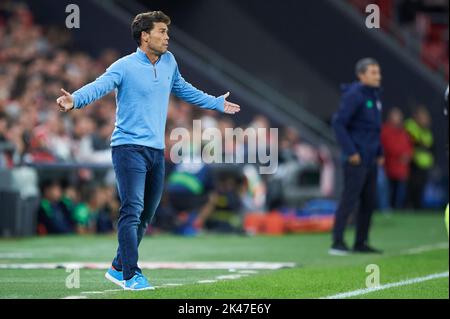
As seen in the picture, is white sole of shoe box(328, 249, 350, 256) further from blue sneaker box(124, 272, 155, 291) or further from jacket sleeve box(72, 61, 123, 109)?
jacket sleeve box(72, 61, 123, 109)

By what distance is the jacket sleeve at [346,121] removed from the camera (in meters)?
15.3

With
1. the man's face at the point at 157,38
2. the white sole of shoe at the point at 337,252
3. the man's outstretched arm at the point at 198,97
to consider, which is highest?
the man's face at the point at 157,38

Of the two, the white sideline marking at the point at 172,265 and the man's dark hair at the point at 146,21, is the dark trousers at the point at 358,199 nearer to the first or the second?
the white sideline marking at the point at 172,265

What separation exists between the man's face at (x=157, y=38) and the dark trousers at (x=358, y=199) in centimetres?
577

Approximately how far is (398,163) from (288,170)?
3881mm

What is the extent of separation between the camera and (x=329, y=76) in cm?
2998

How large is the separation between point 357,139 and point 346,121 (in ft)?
0.95

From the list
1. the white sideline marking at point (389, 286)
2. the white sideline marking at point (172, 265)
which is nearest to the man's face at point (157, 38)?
the white sideline marking at point (389, 286)

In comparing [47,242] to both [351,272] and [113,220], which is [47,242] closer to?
[113,220]

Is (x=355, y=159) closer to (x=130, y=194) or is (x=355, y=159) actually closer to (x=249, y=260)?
(x=249, y=260)

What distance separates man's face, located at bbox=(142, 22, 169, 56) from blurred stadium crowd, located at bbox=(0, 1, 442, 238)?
31.4 feet

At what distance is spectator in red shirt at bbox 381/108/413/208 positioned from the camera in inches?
1080

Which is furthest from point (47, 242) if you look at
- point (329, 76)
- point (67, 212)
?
point (329, 76)
